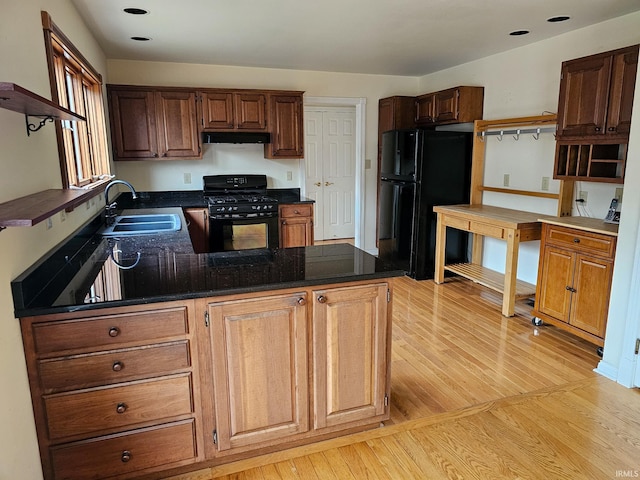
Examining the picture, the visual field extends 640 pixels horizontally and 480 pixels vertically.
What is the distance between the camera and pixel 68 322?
1562 mm

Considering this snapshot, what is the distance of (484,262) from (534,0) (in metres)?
2.70

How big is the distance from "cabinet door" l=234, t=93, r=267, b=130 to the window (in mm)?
1389

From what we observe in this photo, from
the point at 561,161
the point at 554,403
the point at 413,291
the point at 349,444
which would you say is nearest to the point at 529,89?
the point at 561,161

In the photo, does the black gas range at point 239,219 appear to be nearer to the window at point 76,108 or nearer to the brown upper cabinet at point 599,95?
the window at point 76,108

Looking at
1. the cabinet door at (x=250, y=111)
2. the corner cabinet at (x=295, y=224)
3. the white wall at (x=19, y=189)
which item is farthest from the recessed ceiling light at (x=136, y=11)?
the corner cabinet at (x=295, y=224)

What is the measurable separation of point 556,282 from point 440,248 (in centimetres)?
147

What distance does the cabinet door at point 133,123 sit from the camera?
176 inches

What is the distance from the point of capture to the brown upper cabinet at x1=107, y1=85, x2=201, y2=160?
14.7ft

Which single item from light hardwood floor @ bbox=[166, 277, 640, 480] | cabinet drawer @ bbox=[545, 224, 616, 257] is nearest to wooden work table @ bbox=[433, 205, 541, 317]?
cabinet drawer @ bbox=[545, 224, 616, 257]

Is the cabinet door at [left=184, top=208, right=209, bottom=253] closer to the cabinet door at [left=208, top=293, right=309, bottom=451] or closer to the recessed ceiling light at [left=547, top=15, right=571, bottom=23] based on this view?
the cabinet door at [left=208, top=293, right=309, bottom=451]

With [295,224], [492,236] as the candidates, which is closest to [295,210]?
[295,224]

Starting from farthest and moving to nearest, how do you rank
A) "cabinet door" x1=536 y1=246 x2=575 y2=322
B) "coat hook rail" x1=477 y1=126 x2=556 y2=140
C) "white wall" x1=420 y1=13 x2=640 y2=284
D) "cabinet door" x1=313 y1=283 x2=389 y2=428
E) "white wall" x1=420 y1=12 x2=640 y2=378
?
"coat hook rail" x1=477 y1=126 x2=556 y2=140 < "white wall" x1=420 y1=13 x2=640 y2=284 < "cabinet door" x1=536 y1=246 x2=575 y2=322 < "white wall" x1=420 y1=12 x2=640 y2=378 < "cabinet door" x1=313 y1=283 x2=389 y2=428

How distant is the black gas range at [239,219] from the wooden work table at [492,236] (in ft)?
5.96

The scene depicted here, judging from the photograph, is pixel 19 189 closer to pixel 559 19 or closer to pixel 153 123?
pixel 153 123
